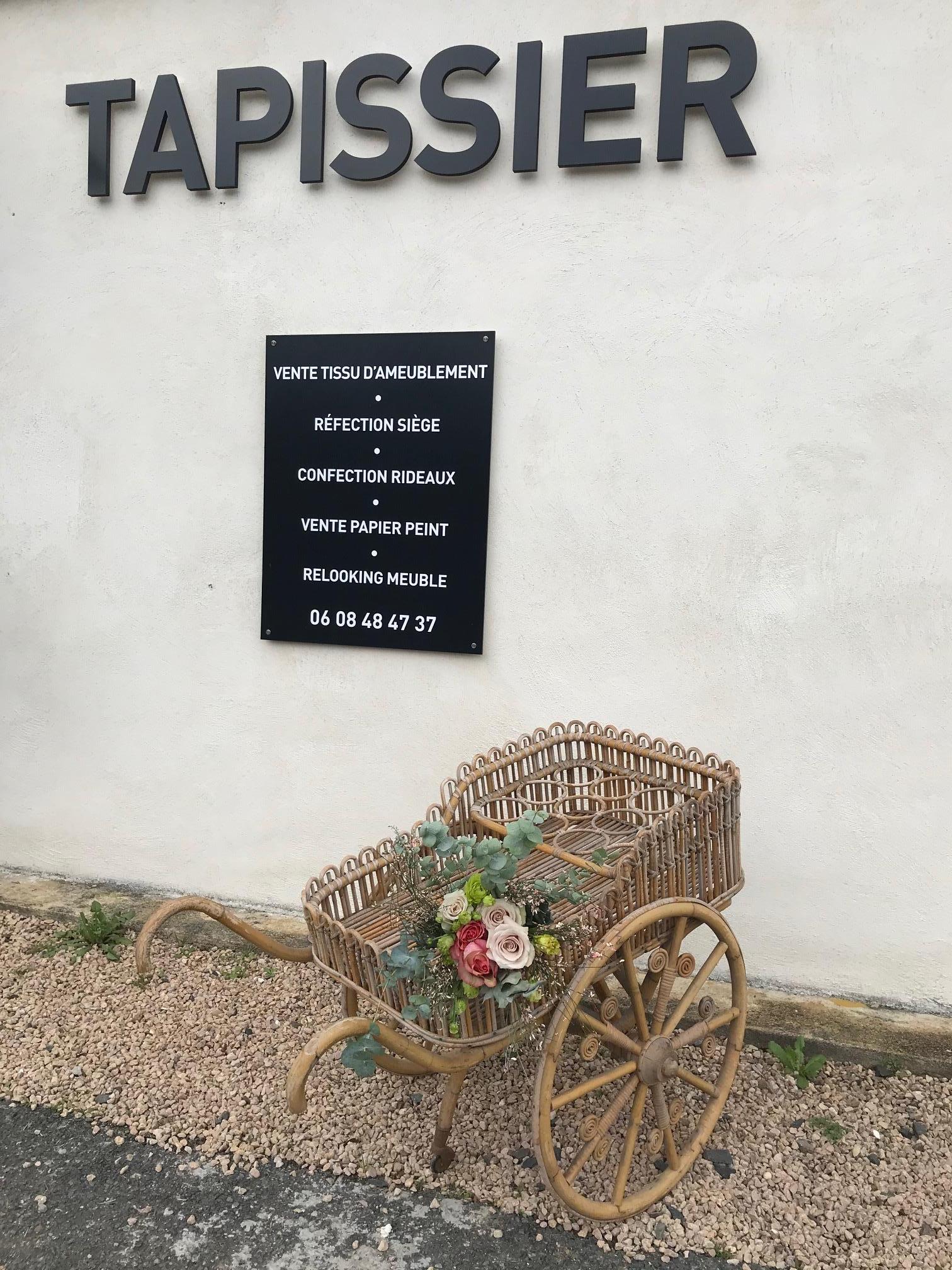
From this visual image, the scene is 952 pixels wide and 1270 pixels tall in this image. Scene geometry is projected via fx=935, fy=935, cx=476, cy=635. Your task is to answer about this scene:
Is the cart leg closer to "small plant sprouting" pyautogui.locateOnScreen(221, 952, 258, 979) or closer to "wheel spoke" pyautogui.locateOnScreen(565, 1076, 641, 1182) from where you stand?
"wheel spoke" pyautogui.locateOnScreen(565, 1076, 641, 1182)

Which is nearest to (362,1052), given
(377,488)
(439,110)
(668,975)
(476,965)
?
(476,965)

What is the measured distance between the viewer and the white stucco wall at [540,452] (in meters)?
2.95

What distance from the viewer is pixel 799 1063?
2.95 metres

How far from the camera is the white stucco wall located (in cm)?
295

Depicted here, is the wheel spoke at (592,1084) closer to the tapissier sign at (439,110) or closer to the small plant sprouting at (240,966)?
the small plant sprouting at (240,966)

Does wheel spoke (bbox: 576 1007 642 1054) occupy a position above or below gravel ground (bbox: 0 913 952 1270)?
above

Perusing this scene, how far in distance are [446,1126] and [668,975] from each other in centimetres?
70

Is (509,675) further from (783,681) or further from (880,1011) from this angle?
(880,1011)

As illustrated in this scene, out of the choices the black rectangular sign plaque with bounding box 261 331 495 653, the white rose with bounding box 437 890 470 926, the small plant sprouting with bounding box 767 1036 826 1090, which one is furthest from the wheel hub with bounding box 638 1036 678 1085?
the black rectangular sign plaque with bounding box 261 331 495 653

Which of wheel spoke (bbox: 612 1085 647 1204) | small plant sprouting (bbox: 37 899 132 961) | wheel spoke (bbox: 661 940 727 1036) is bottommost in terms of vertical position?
small plant sprouting (bbox: 37 899 132 961)

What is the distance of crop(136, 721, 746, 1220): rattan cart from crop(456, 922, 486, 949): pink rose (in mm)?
165

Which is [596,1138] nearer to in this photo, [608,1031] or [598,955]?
[608,1031]

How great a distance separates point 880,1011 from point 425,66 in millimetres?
3527

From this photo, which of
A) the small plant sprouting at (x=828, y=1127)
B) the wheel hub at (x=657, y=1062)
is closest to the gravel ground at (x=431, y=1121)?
the small plant sprouting at (x=828, y=1127)
